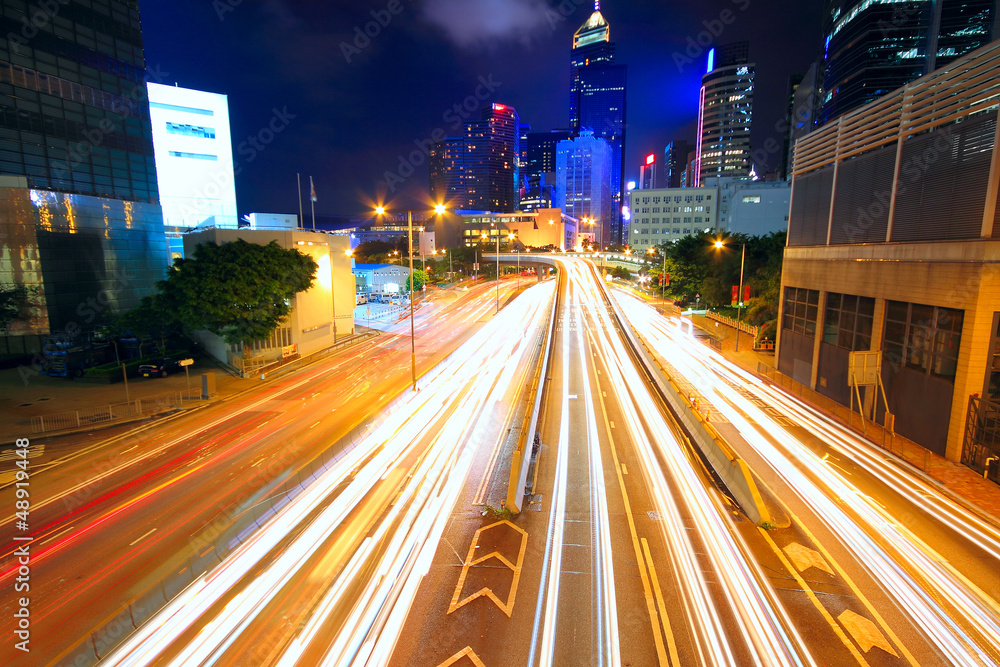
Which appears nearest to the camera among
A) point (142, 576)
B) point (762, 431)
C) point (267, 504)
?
point (142, 576)

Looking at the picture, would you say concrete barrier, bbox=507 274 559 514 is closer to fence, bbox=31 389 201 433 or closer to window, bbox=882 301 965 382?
window, bbox=882 301 965 382

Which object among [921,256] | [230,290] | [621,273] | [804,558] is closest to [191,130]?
A: [230,290]

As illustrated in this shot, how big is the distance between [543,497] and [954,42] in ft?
415

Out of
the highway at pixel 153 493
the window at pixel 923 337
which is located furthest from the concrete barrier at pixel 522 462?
the window at pixel 923 337

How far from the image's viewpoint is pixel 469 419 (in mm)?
20938

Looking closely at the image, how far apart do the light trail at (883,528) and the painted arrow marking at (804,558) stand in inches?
36.1

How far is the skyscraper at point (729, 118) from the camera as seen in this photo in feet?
596

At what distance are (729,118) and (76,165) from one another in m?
207

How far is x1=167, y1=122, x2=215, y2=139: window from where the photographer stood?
6825 cm

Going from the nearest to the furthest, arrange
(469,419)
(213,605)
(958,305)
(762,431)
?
(213,605) < (958,305) < (762,431) < (469,419)

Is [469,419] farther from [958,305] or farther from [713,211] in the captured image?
[713,211]

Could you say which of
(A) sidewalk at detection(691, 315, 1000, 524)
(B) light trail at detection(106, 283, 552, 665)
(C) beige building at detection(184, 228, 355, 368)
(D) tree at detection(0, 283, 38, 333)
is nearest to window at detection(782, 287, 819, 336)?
(A) sidewalk at detection(691, 315, 1000, 524)

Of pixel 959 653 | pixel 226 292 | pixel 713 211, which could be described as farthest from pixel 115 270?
pixel 713 211

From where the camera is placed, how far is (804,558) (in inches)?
427
